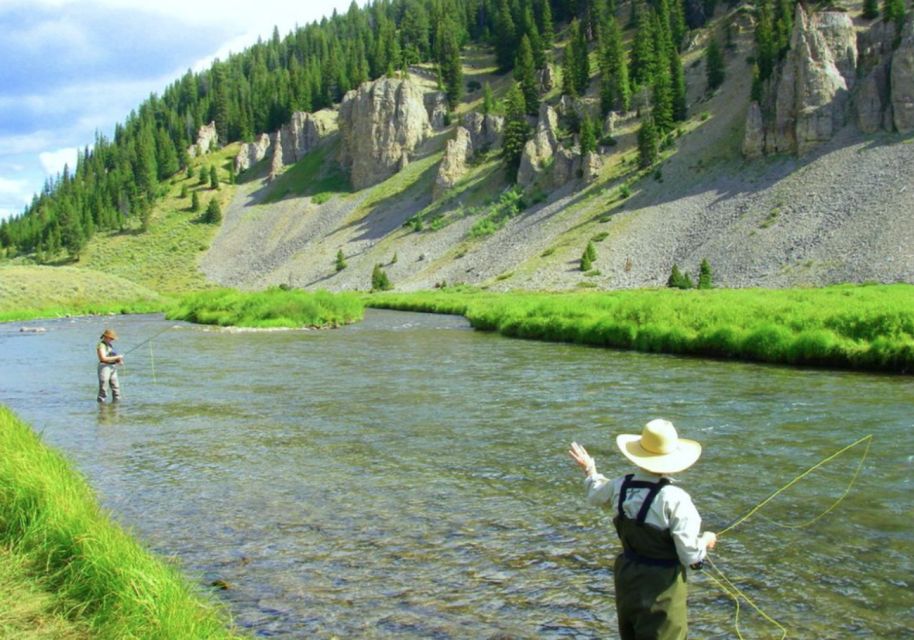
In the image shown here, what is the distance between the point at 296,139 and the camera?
555ft

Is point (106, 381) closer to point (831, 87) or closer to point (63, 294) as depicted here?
point (63, 294)

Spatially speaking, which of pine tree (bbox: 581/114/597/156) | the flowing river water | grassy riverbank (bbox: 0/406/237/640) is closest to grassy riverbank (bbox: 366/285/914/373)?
the flowing river water

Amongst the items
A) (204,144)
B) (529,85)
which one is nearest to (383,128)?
(529,85)

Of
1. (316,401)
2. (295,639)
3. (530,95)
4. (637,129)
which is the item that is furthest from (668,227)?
(295,639)

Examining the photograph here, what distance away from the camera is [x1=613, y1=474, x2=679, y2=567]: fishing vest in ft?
18.8

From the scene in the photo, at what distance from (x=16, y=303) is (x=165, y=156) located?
406ft

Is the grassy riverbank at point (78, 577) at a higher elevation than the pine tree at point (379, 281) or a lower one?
lower

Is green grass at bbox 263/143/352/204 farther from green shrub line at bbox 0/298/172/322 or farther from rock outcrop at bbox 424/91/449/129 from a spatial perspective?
green shrub line at bbox 0/298/172/322

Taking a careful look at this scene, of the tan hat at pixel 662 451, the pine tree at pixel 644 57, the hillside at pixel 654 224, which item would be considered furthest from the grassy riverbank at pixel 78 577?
the pine tree at pixel 644 57

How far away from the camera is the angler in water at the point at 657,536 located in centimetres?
560

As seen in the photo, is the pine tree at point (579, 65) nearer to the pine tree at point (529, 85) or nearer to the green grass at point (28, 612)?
the pine tree at point (529, 85)

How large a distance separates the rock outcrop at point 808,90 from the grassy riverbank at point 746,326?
50586 mm

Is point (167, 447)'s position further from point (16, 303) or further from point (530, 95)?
point (530, 95)

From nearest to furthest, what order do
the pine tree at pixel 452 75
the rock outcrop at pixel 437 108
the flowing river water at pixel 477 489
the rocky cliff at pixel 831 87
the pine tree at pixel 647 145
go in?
the flowing river water at pixel 477 489
the rocky cliff at pixel 831 87
the pine tree at pixel 647 145
the rock outcrop at pixel 437 108
the pine tree at pixel 452 75
